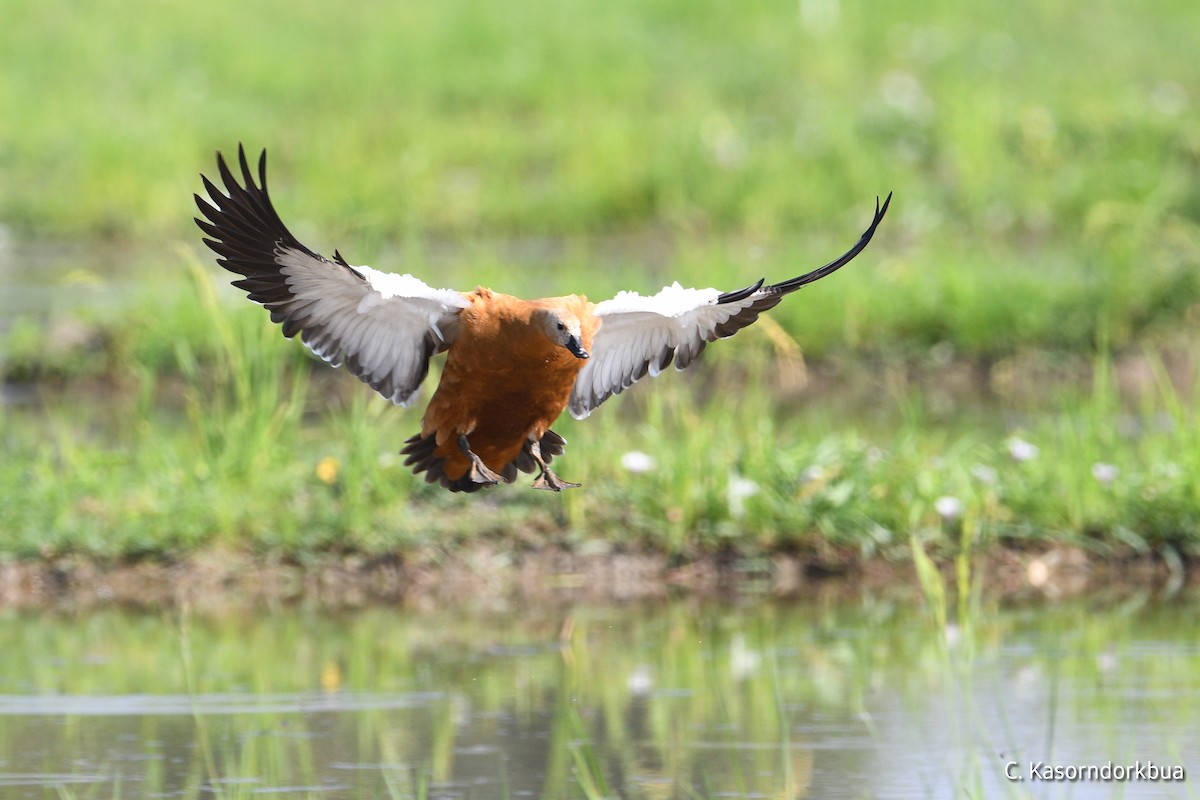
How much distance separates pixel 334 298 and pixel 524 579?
238 centimetres

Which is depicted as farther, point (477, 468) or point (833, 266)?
point (477, 468)

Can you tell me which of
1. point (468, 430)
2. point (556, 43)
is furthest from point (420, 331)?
point (556, 43)

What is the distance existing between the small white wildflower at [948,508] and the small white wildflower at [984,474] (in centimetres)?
24

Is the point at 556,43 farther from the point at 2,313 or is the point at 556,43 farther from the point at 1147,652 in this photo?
the point at 1147,652

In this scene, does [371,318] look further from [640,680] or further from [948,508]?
[948,508]

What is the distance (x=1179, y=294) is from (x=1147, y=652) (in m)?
5.49

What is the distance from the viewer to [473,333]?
206 inches

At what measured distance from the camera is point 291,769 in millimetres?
5324

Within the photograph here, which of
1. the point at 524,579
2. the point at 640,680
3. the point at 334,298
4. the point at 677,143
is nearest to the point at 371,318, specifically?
the point at 334,298

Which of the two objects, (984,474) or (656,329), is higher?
(656,329)

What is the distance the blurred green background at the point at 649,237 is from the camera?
7738 mm

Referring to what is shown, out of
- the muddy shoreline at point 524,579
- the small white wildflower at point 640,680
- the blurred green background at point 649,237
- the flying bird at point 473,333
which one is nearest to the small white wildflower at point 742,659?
the small white wildflower at point 640,680

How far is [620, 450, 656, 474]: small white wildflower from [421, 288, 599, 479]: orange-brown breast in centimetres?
218

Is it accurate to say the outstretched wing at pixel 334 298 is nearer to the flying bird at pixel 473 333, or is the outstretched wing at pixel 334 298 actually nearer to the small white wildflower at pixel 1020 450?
the flying bird at pixel 473 333
